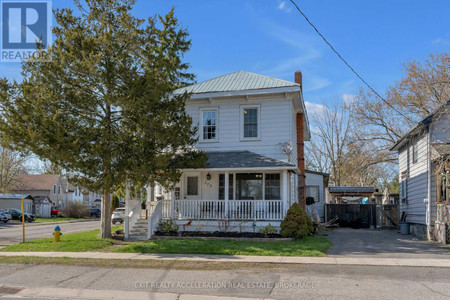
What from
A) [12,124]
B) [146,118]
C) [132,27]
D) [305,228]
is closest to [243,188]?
[305,228]

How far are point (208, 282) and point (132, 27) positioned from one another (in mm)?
9910

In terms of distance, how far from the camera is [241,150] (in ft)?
59.8

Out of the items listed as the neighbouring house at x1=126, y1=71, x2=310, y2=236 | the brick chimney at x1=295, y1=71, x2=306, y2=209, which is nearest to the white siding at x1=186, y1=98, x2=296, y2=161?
the neighbouring house at x1=126, y1=71, x2=310, y2=236

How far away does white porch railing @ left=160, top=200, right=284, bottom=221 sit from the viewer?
16.9 meters

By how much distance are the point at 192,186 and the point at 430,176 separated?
10.5 m

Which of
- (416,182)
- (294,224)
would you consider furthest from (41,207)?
(416,182)

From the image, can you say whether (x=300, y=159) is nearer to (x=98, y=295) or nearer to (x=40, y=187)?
(x=98, y=295)

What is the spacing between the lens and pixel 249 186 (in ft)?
60.3

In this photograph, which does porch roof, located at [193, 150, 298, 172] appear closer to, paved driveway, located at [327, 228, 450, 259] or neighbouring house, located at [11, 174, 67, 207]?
paved driveway, located at [327, 228, 450, 259]

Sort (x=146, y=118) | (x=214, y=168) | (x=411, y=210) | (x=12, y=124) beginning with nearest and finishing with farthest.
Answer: (x=12, y=124) → (x=146, y=118) → (x=214, y=168) → (x=411, y=210)

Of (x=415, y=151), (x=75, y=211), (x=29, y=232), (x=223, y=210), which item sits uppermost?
(x=415, y=151)

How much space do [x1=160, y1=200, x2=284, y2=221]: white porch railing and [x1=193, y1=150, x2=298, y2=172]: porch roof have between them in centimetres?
153

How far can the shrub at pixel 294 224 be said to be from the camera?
15555 millimetres

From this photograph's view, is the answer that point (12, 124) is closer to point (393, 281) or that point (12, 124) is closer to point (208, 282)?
point (208, 282)
